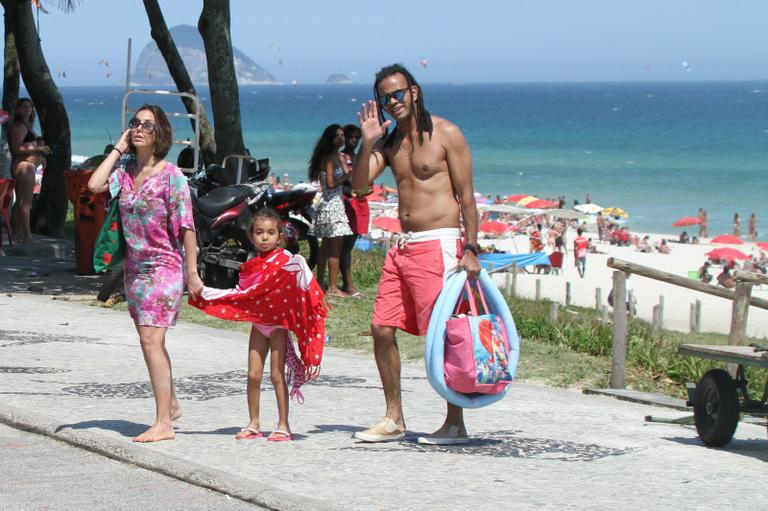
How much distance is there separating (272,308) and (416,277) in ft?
2.47

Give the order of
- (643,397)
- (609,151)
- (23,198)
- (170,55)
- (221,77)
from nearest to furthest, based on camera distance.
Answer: (643,397)
(221,77)
(23,198)
(170,55)
(609,151)

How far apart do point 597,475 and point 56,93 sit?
498 inches

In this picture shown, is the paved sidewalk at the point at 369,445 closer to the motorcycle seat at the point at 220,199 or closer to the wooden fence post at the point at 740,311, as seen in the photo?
the wooden fence post at the point at 740,311

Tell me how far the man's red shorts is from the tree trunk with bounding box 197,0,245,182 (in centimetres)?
797

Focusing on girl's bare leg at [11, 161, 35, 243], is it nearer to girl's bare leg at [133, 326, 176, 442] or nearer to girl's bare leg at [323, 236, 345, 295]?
girl's bare leg at [323, 236, 345, 295]

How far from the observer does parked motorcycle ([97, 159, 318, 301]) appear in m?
12.1

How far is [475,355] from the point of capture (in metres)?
6.39

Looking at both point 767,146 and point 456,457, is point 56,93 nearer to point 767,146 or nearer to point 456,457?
point 456,457

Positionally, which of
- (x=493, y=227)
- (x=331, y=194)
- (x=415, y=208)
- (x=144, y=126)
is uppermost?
(x=144, y=126)

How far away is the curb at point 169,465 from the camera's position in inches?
213

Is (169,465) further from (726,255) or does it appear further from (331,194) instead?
(726,255)

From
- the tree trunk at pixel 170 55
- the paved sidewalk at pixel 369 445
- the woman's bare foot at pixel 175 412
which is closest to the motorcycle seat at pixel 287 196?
the paved sidewalk at pixel 369 445

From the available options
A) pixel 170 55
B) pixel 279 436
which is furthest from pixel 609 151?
pixel 279 436

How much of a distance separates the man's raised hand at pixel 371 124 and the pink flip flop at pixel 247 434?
1604 millimetres
